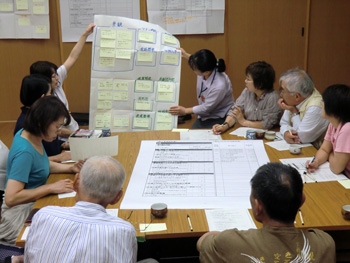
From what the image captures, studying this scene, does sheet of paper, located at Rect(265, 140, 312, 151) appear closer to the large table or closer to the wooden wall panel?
the large table

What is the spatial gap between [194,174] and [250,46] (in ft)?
10.5

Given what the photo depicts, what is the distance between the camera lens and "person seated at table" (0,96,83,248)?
211cm

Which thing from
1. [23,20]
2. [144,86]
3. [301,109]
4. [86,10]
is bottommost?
[301,109]

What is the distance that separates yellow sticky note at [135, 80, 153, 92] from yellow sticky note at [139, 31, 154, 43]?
13.7 inches

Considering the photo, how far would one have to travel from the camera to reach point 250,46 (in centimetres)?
514

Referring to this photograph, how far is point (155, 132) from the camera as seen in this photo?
10.7ft

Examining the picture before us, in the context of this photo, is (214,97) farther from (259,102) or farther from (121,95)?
(121,95)

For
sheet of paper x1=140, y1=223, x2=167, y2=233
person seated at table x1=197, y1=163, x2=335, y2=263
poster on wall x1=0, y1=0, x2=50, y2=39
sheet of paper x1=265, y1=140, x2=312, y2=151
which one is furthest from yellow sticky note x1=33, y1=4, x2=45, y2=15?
person seated at table x1=197, y1=163, x2=335, y2=263

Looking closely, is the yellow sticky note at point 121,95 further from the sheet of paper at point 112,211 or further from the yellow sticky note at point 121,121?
the sheet of paper at point 112,211

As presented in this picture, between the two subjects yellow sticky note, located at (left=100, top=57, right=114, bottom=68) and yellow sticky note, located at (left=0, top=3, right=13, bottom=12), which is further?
yellow sticky note, located at (left=0, top=3, right=13, bottom=12)

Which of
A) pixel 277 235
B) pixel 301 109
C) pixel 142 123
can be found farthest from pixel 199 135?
pixel 277 235

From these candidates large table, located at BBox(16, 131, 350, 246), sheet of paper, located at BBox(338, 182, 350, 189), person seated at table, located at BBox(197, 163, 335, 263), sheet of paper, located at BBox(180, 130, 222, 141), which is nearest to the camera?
person seated at table, located at BBox(197, 163, 335, 263)

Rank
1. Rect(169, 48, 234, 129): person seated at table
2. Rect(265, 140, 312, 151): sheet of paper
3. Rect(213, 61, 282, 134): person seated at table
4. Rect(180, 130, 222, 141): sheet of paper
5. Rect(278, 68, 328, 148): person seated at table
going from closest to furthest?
Rect(265, 140, 312, 151): sheet of paper → Rect(278, 68, 328, 148): person seated at table → Rect(180, 130, 222, 141): sheet of paper → Rect(213, 61, 282, 134): person seated at table → Rect(169, 48, 234, 129): person seated at table

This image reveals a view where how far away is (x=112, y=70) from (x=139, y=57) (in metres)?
0.26
